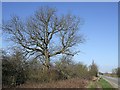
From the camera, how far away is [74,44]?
36.2 metres

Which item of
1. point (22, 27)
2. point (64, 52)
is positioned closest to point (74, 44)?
point (64, 52)

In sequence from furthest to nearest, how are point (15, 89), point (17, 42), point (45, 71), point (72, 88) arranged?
point (17, 42), point (45, 71), point (72, 88), point (15, 89)

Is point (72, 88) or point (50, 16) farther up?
point (50, 16)

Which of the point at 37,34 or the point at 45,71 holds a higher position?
the point at 37,34

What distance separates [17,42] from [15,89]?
18432mm

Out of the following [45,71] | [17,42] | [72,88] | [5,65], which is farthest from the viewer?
[17,42]

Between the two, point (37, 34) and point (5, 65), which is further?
point (37, 34)

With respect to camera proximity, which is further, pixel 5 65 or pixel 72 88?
pixel 72 88

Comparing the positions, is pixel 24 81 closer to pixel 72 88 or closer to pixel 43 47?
pixel 72 88

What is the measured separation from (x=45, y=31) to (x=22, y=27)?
320 cm

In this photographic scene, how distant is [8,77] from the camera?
18.3 metres

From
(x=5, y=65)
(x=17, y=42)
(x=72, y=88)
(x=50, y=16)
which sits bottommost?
(x=72, y=88)

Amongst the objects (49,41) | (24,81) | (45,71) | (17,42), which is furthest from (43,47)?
(24,81)

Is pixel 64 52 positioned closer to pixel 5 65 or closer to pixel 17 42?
pixel 17 42
